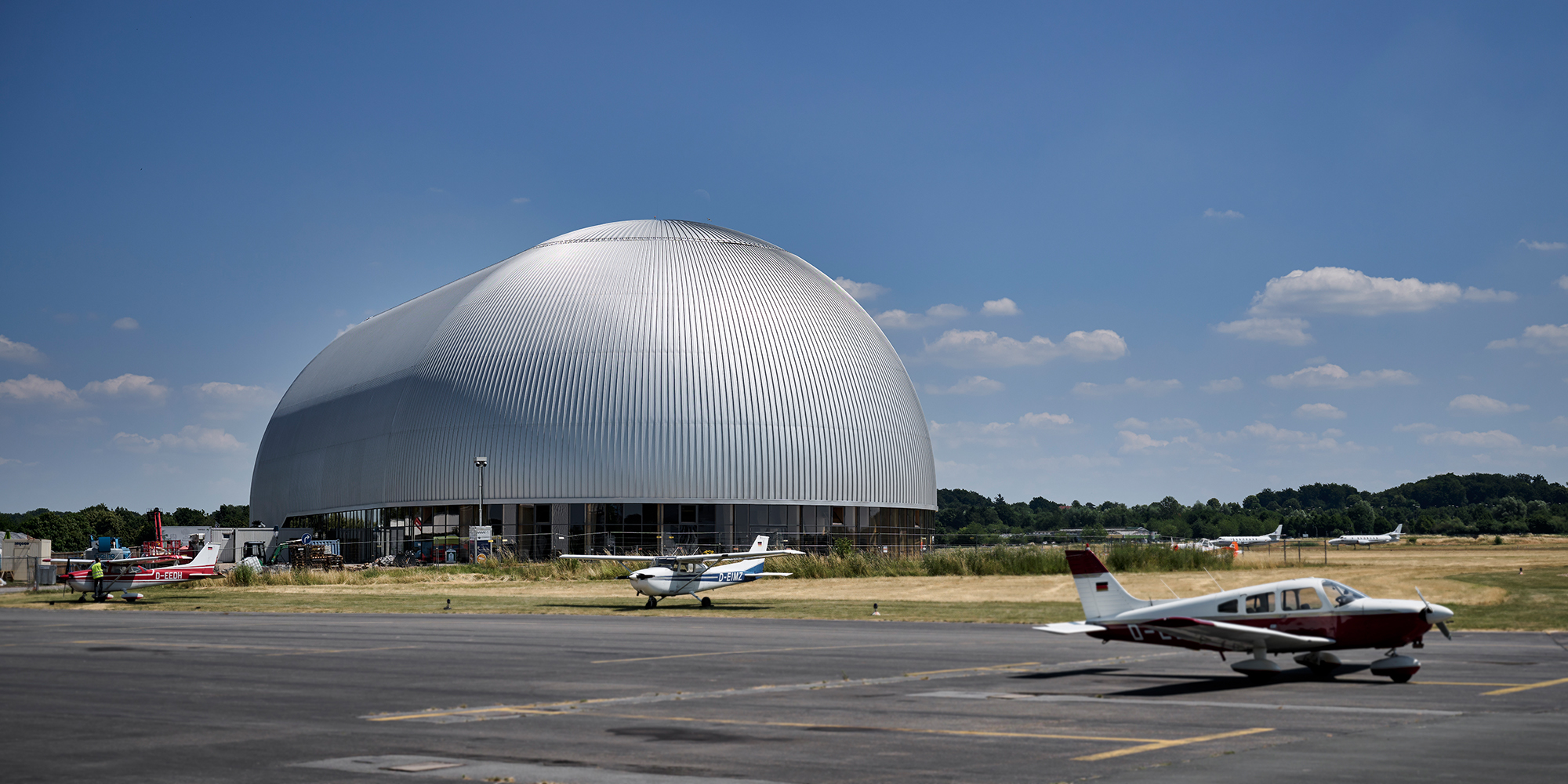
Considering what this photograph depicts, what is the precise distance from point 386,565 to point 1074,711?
64.9 m

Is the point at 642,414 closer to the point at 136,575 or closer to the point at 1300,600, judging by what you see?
the point at 136,575

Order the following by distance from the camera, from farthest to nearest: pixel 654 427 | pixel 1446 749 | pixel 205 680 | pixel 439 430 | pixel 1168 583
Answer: pixel 439 430 < pixel 654 427 < pixel 1168 583 < pixel 205 680 < pixel 1446 749

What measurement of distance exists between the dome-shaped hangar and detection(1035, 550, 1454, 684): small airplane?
5262 cm

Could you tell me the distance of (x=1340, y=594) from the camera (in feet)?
64.4

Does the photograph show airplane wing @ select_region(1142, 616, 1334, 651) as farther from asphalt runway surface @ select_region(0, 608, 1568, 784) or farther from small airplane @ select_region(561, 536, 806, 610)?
small airplane @ select_region(561, 536, 806, 610)

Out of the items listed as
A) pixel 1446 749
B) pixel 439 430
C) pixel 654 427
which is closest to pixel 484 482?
pixel 439 430

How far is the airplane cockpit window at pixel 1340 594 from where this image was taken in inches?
768

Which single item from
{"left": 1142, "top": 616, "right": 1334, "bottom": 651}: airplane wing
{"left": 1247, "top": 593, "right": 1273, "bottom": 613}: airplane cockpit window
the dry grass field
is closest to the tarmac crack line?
{"left": 1142, "top": 616, "right": 1334, "bottom": 651}: airplane wing

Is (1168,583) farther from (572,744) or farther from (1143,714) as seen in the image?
(572,744)

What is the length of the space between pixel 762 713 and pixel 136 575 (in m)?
45.6

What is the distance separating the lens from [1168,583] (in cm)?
4472

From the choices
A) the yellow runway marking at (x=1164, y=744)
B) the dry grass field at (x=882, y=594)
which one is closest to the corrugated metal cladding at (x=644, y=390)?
the dry grass field at (x=882, y=594)

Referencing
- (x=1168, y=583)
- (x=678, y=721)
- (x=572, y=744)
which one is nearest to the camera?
(x=572, y=744)

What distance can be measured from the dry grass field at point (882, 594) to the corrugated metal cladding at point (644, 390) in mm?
14735
